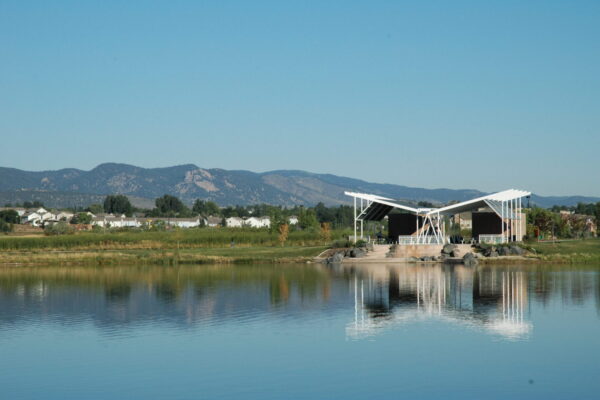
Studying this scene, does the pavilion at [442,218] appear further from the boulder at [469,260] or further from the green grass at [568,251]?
the boulder at [469,260]

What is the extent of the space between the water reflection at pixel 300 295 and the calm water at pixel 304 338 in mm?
109

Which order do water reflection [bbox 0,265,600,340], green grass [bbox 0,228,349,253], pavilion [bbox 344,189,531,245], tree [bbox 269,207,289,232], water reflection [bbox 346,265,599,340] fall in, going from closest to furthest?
water reflection [bbox 346,265,599,340], water reflection [bbox 0,265,600,340], pavilion [bbox 344,189,531,245], green grass [bbox 0,228,349,253], tree [bbox 269,207,289,232]

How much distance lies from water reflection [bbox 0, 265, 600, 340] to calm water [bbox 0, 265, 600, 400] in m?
0.11

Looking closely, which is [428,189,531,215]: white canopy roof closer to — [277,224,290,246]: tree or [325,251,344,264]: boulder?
[325,251,344,264]: boulder

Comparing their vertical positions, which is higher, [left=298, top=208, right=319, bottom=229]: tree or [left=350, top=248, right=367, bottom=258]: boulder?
[left=298, top=208, right=319, bottom=229]: tree

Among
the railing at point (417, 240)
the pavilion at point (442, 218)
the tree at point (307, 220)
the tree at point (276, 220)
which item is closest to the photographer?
the railing at point (417, 240)

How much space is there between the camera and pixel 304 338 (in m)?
26.2

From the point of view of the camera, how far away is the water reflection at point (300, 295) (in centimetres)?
3047

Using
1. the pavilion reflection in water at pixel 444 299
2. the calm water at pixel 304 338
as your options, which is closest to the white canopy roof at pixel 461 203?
the pavilion reflection in water at pixel 444 299

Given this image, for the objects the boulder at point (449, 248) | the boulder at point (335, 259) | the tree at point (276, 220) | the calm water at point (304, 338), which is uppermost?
the tree at point (276, 220)

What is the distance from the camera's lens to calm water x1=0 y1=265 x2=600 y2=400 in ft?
64.2

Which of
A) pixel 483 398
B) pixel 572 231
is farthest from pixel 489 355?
pixel 572 231

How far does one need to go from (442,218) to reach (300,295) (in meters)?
31.7

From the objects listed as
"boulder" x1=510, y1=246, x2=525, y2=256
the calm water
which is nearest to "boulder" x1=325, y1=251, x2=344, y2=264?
"boulder" x1=510, y1=246, x2=525, y2=256
